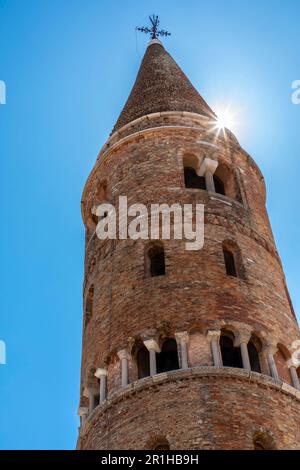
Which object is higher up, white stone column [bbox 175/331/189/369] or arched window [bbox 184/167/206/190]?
arched window [bbox 184/167/206/190]

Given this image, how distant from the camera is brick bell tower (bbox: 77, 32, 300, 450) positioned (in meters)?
15.3

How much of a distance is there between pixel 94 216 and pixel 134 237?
341 centimetres

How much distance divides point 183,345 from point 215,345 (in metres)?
0.59

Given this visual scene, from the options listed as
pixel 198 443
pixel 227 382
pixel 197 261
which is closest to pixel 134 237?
pixel 197 261

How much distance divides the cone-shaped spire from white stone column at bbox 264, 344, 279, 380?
8.72 meters

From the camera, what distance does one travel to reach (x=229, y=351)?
17.0m

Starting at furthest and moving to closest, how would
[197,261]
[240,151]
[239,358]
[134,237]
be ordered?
[240,151], [134,237], [197,261], [239,358]

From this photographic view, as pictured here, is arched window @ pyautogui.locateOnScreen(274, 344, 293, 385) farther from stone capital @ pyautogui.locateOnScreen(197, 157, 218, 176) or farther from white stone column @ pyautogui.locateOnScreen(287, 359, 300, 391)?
stone capital @ pyautogui.locateOnScreen(197, 157, 218, 176)

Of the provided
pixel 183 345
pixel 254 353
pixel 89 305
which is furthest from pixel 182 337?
pixel 89 305

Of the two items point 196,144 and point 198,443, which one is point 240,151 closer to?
point 196,144

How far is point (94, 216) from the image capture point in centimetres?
2250

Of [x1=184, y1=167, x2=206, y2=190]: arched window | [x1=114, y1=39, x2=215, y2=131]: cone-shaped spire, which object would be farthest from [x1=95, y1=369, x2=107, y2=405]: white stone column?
[x1=114, y1=39, x2=215, y2=131]: cone-shaped spire
